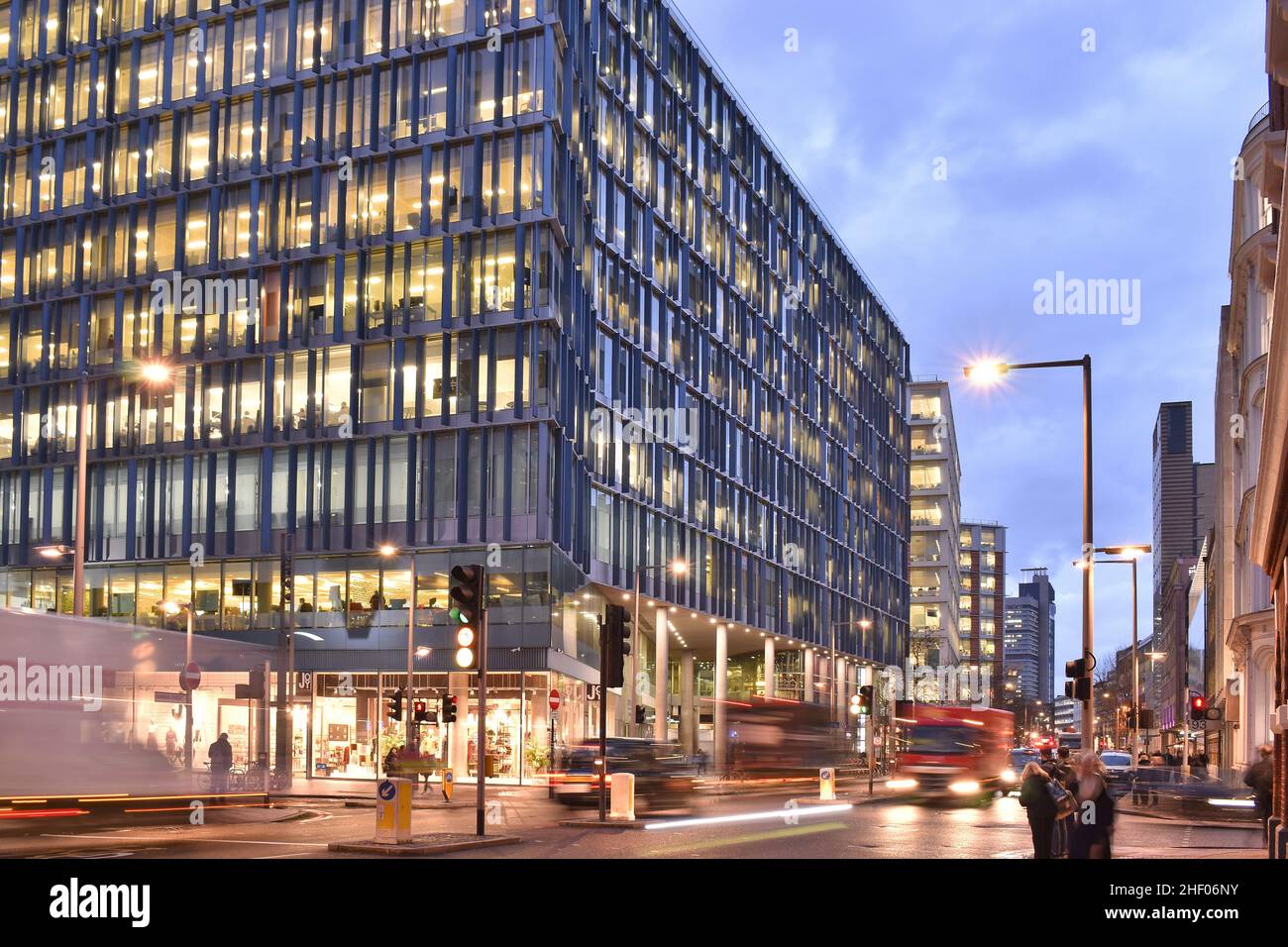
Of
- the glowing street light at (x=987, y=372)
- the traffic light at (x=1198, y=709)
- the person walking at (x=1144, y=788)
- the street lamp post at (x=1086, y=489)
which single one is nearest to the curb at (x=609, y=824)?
the street lamp post at (x=1086, y=489)

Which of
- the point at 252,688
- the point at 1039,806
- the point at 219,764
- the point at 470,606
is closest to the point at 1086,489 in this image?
the point at 1039,806

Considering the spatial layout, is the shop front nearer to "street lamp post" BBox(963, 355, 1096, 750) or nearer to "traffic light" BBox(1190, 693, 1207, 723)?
"traffic light" BBox(1190, 693, 1207, 723)

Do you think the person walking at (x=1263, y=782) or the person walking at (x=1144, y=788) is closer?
the person walking at (x=1263, y=782)

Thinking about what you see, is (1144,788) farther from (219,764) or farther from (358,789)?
(219,764)

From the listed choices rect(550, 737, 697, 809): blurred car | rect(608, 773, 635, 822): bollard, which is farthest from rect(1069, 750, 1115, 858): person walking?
rect(550, 737, 697, 809): blurred car

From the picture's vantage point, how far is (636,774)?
1455 inches

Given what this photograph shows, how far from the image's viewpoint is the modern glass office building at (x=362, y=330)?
59.6 m

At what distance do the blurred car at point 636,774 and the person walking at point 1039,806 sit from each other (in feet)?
62.7

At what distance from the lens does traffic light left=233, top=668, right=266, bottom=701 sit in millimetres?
35719

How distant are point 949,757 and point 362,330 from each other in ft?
104

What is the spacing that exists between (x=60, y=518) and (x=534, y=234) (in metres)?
27.0

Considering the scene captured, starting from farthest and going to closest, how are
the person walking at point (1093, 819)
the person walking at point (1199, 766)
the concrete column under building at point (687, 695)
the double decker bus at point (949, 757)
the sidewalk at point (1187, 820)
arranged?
the concrete column under building at point (687, 695) → the double decker bus at point (949, 757) → the person walking at point (1199, 766) → the sidewalk at point (1187, 820) → the person walking at point (1093, 819)

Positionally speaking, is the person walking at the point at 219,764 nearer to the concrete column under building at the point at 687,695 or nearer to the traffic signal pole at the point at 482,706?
the traffic signal pole at the point at 482,706

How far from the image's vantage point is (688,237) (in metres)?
75.8
